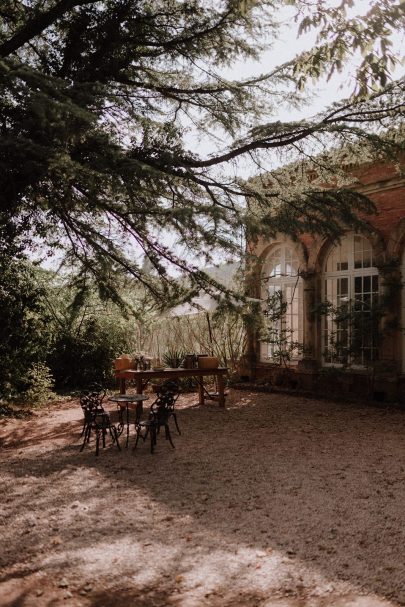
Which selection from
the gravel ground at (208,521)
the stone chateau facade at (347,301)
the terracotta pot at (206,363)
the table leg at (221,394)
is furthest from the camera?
the stone chateau facade at (347,301)

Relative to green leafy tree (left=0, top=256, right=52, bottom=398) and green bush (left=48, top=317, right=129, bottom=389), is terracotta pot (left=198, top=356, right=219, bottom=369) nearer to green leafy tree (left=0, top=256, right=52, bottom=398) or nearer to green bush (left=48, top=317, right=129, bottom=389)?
green leafy tree (left=0, top=256, right=52, bottom=398)

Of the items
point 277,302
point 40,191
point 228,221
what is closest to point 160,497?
point 228,221

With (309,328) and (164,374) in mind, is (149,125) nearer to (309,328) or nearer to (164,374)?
(164,374)

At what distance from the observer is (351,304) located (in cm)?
1168

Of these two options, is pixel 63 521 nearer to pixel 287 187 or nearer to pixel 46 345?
pixel 287 187

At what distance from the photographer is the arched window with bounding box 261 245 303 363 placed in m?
12.9

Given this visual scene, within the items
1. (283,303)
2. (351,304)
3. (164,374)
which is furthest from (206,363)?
(351,304)

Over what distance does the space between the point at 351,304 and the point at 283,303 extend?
1608 mm

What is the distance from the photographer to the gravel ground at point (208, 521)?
337cm

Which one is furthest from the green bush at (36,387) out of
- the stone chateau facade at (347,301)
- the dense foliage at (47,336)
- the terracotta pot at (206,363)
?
the stone chateau facade at (347,301)

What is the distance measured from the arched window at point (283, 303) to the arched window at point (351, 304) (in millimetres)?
857

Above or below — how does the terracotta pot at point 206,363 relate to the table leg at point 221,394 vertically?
above

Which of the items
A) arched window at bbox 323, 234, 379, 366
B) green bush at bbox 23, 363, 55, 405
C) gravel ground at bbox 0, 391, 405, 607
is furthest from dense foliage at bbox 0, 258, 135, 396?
arched window at bbox 323, 234, 379, 366

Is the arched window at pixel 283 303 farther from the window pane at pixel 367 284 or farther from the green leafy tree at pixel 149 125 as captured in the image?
the green leafy tree at pixel 149 125
